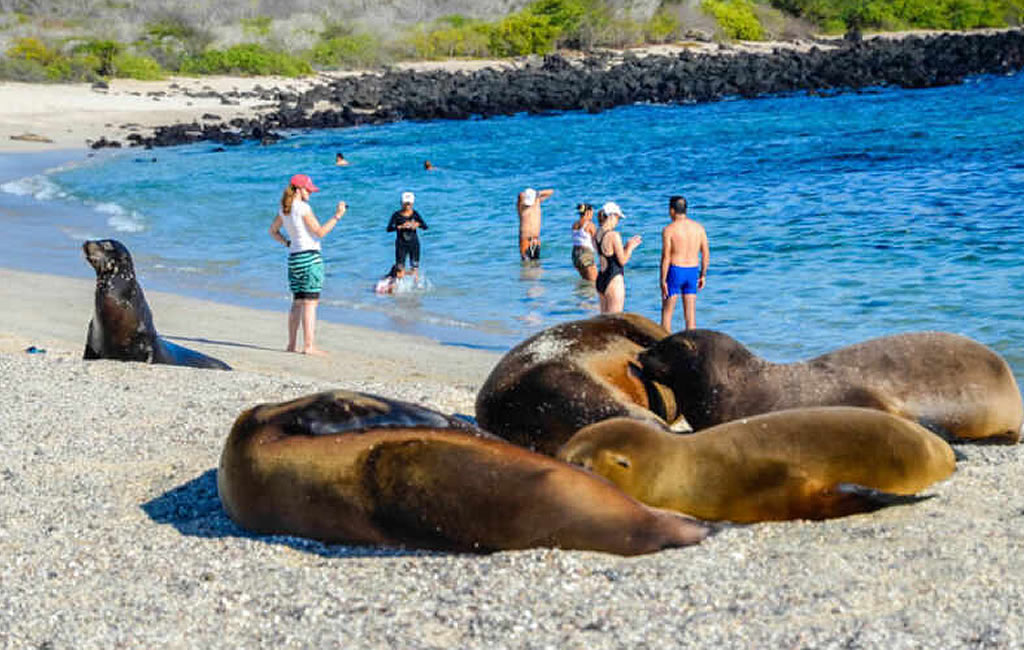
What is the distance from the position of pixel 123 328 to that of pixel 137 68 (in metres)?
45.9

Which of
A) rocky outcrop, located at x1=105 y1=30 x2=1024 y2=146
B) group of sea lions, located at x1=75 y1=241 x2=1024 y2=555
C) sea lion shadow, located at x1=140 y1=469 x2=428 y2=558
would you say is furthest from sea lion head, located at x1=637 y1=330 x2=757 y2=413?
rocky outcrop, located at x1=105 y1=30 x2=1024 y2=146

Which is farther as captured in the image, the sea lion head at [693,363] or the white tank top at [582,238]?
the white tank top at [582,238]

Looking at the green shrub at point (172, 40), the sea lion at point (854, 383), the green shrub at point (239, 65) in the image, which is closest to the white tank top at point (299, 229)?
the sea lion at point (854, 383)

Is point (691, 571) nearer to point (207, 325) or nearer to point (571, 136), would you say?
point (207, 325)

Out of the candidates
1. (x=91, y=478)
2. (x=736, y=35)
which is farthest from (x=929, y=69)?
(x=91, y=478)

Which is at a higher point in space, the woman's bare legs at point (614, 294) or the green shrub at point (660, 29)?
the green shrub at point (660, 29)

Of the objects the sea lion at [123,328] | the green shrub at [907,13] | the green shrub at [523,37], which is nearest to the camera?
the sea lion at [123,328]

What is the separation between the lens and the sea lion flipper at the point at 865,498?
5.19 meters

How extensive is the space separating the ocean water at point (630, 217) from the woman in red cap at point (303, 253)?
196 centimetres

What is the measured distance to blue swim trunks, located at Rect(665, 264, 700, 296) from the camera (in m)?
12.1

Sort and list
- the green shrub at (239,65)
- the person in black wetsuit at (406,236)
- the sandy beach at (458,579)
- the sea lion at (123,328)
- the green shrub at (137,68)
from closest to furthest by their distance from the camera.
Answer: the sandy beach at (458,579), the sea lion at (123,328), the person in black wetsuit at (406,236), the green shrub at (137,68), the green shrub at (239,65)

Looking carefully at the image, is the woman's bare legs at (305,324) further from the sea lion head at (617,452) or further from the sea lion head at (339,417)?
the sea lion head at (617,452)

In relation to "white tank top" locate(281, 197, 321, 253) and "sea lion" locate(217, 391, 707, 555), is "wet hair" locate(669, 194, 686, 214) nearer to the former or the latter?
"white tank top" locate(281, 197, 321, 253)

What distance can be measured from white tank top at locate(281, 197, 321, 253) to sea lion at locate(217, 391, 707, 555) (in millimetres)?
6191
